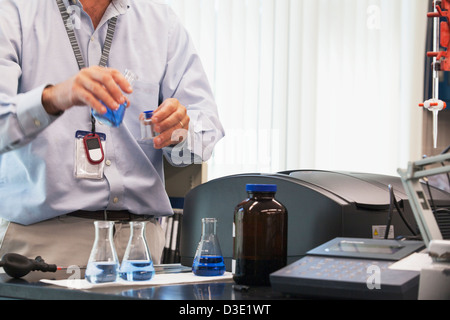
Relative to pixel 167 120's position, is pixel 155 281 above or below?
below

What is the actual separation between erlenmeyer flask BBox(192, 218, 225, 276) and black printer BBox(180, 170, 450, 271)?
125mm

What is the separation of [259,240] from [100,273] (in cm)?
29

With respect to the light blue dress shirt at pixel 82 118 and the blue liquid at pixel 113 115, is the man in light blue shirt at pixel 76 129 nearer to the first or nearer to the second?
the light blue dress shirt at pixel 82 118

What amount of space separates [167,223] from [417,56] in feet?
6.46

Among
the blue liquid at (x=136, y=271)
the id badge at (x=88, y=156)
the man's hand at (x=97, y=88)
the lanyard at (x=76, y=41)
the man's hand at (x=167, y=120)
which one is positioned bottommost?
the blue liquid at (x=136, y=271)

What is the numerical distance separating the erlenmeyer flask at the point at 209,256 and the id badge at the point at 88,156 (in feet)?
1.54

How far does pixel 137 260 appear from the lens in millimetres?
1083

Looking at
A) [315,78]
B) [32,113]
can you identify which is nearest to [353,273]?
[32,113]

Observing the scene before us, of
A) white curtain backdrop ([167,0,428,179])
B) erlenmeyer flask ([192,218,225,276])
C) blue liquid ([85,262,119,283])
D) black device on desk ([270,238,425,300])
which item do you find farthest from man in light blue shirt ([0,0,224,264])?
white curtain backdrop ([167,0,428,179])

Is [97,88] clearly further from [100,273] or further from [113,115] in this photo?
[100,273]

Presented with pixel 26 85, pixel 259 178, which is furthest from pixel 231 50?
pixel 259 178

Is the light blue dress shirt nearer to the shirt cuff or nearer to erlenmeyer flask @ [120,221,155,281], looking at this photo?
the shirt cuff

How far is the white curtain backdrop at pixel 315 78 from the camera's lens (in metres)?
3.55

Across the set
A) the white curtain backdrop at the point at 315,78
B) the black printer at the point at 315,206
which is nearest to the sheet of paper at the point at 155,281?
the black printer at the point at 315,206
